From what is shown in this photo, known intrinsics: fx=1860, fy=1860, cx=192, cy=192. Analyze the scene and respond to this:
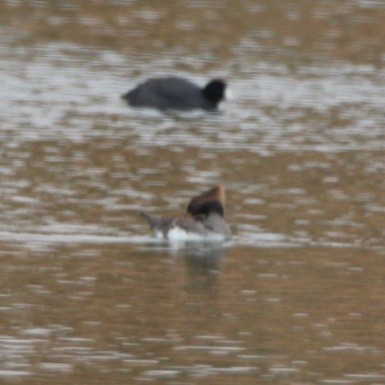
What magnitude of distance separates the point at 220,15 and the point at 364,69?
8.23 m

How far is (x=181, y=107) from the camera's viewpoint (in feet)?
115

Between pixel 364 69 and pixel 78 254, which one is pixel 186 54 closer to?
pixel 364 69

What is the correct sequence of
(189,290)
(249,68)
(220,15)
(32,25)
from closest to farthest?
1. (189,290)
2. (249,68)
3. (32,25)
4. (220,15)

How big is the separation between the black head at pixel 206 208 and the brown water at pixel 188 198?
438mm

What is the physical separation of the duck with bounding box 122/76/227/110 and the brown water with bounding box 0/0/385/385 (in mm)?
393

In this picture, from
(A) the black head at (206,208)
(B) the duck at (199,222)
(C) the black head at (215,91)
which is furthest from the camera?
(C) the black head at (215,91)

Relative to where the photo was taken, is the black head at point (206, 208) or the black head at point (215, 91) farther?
the black head at point (215, 91)

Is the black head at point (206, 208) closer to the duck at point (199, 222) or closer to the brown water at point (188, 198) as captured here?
the duck at point (199, 222)

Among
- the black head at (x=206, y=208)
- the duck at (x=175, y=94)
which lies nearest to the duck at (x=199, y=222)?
the black head at (x=206, y=208)

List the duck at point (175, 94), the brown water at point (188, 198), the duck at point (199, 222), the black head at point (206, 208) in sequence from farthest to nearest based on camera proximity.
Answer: the duck at point (175, 94) → the black head at point (206, 208) → the duck at point (199, 222) → the brown water at point (188, 198)

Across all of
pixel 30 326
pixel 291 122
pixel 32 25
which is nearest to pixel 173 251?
pixel 30 326

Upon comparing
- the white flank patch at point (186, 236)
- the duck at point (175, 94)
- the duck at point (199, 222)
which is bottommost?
the duck at point (175, 94)

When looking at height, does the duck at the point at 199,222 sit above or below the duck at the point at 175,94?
above

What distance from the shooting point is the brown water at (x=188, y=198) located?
54.3 ft
